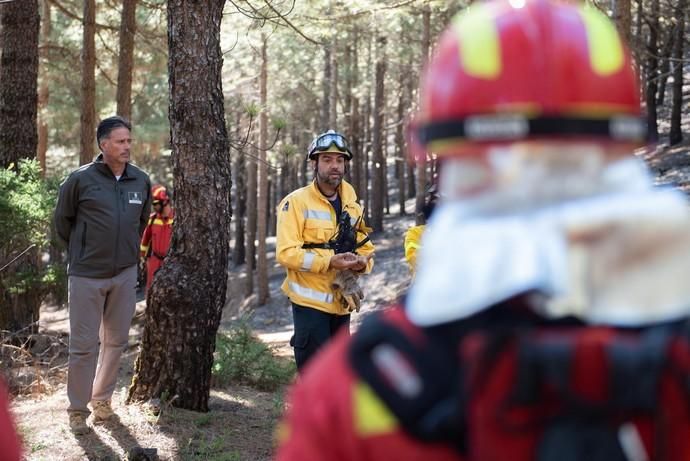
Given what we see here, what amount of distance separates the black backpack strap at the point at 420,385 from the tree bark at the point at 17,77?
11.6m

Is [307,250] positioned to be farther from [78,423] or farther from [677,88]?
[677,88]

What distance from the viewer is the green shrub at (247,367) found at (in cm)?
910

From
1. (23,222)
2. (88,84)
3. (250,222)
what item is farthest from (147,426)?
(250,222)

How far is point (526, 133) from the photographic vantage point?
127 cm

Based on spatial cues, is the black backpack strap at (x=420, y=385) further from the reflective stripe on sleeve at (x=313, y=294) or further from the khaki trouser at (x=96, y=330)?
the khaki trouser at (x=96, y=330)

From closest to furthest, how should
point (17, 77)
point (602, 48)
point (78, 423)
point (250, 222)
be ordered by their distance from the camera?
point (602, 48), point (78, 423), point (17, 77), point (250, 222)

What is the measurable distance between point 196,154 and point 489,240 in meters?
6.04

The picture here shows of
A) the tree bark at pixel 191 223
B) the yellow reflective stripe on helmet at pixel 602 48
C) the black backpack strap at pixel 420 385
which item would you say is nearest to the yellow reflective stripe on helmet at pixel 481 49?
the yellow reflective stripe on helmet at pixel 602 48

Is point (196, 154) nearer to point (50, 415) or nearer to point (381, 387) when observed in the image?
point (50, 415)

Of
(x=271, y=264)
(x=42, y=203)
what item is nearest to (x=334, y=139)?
(x=42, y=203)

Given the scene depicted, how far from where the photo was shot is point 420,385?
4.12ft

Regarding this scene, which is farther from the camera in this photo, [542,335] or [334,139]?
[334,139]

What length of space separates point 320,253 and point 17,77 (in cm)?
716

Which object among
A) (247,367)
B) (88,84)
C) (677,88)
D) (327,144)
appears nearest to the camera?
(327,144)
